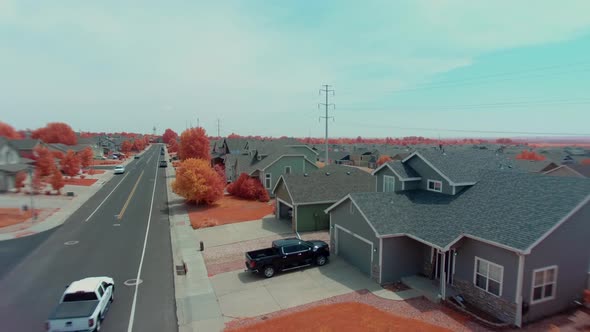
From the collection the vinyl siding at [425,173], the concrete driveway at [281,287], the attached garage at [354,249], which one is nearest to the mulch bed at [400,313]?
the concrete driveway at [281,287]

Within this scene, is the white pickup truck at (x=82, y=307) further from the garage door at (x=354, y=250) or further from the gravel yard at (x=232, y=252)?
the garage door at (x=354, y=250)

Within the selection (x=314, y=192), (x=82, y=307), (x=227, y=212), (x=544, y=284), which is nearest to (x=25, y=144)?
(x=227, y=212)

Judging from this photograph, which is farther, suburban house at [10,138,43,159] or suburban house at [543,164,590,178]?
suburban house at [10,138,43,159]

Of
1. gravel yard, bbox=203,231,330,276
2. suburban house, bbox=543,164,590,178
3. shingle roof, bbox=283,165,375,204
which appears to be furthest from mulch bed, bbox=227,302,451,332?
suburban house, bbox=543,164,590,178

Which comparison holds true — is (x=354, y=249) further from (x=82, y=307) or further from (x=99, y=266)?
(x=99, y=266)

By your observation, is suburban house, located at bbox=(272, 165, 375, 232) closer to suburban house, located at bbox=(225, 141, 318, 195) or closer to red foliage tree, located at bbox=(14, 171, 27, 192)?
suburban house, located at bbox=(225, 141, 318, 195)

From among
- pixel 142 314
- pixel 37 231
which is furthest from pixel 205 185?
pixel 142 314

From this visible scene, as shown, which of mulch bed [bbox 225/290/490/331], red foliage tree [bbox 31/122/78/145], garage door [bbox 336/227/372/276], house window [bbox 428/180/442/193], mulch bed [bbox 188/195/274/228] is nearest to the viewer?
mulch bed [bbox 225/290/490/331]
